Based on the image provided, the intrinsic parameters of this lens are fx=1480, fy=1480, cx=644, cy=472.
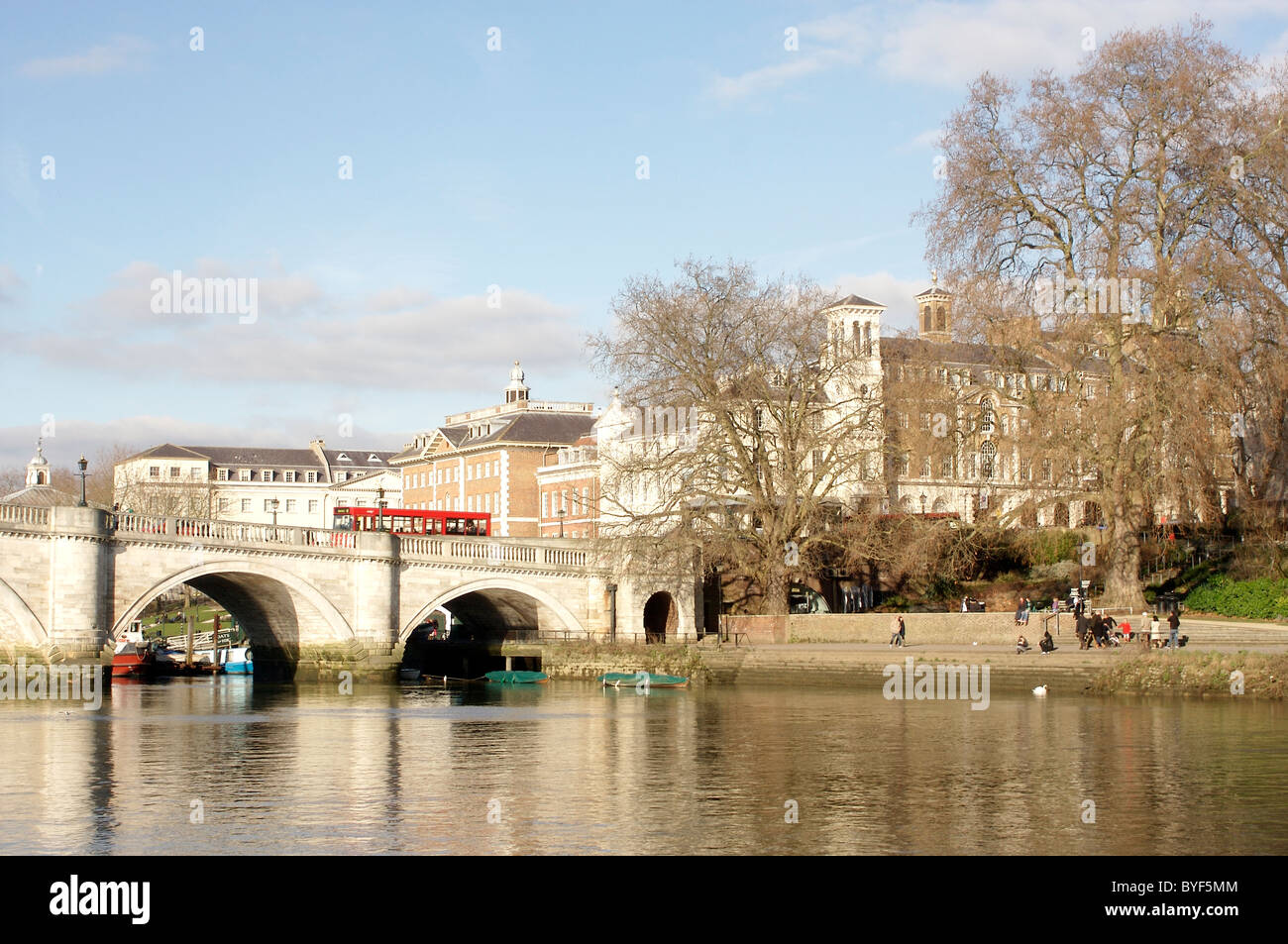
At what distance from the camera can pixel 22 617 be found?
42344 mm

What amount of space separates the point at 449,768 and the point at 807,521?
25399mm

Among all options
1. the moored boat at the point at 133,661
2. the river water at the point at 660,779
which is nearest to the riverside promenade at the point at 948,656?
the river water at the point at 660,779

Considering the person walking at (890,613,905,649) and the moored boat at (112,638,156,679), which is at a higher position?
the person walking at (890,613,905,649)

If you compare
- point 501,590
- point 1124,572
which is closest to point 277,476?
point 501,590

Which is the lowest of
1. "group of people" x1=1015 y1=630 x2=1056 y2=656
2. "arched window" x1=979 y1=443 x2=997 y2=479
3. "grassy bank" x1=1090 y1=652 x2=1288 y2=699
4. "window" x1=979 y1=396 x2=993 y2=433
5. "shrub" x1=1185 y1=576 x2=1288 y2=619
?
"grassy bank" x1=1090 y1=652 x2=1288 y2=699

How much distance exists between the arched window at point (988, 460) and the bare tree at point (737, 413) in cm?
523

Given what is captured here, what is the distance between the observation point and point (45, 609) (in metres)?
42.8

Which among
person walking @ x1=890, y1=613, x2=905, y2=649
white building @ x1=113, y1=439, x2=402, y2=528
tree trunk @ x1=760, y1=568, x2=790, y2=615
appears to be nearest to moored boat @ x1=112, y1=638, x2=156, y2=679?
tree trunk @ x1=760, y1=568, x2=790, y2=615

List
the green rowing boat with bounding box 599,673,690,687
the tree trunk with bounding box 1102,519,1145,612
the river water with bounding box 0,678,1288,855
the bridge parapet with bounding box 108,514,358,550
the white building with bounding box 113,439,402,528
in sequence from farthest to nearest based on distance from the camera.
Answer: the white building with bounding box 113,439,402,528 < the green rowing boat with bounding box 599,673,690,687 < the bridge parapet with bounding box 108,514,358,550 < the tree trunk with bounding box 1102,519,1145,612 < the river water with bounding box 0,678,1288,855

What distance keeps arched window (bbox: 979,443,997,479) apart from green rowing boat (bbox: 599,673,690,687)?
11119 mm

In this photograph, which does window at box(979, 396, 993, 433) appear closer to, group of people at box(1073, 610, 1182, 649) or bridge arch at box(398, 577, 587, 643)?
group of people at box(1073, 610, 1182, 649)

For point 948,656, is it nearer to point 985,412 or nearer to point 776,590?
point 985,412

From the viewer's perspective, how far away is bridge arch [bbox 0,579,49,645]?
138ft

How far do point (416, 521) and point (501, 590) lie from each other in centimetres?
1111
